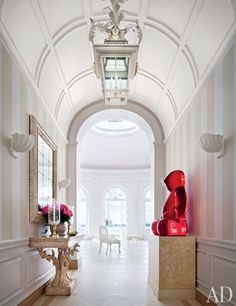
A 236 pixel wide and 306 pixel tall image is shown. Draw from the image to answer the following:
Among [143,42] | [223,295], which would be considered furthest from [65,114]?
[223,295]

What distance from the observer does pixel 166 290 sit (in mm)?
6719

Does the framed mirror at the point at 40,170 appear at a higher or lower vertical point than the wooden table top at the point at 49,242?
higher

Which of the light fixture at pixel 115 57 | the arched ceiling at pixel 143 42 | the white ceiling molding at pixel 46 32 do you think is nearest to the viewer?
the light fixture at pixel 115 57

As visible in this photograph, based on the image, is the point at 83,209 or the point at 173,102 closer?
the point at 173,102

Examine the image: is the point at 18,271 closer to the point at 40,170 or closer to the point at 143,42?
the point at 40,170

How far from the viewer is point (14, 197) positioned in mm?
5523

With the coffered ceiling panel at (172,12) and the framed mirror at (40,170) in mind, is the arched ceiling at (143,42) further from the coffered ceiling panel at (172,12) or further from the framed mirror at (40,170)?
the framed mirror at (40,170)

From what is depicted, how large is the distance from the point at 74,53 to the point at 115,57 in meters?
2.90

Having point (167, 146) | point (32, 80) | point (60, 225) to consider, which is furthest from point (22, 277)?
point (167, 146)

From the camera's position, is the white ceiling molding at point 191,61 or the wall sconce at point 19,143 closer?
the wall sconce at point 19,143

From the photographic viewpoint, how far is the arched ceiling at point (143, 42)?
5199 mm

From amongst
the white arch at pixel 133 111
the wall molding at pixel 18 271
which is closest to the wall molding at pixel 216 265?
the wall molding at pixel 18 271

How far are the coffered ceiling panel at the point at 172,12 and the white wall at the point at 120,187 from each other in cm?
1515

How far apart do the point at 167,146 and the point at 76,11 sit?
5000 mm
